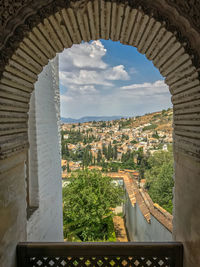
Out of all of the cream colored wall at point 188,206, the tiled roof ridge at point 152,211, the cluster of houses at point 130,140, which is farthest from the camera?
the cluster of houses at point 130,140

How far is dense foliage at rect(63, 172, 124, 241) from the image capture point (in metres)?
8.62

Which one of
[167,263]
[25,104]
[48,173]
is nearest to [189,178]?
[167,263]

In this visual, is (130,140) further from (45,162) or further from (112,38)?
(112,38)

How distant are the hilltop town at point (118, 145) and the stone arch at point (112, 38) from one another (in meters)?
19.8

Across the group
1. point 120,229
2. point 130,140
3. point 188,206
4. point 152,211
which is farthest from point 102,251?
point 130,140

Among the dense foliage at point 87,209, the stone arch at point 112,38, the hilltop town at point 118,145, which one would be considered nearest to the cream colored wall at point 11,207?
the stone arch at point 112,38

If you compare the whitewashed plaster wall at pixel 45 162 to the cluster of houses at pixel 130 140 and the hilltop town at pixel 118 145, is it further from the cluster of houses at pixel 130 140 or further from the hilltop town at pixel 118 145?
the cluster of houses at pixel 130 140

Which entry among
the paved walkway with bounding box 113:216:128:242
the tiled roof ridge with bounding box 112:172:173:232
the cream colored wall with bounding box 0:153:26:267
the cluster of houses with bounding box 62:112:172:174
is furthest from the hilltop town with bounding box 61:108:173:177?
the cream colored wall with bounding box 0:153:26:267

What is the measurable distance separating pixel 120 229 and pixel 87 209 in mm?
3534

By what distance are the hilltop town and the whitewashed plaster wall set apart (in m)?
16.8

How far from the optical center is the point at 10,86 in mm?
1728

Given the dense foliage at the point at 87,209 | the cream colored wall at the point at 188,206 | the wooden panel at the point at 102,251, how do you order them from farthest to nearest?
the dense foliage at the point at 87,209, the wooden panel at the point at 102,251, the cream colored wall at the point at 188,206

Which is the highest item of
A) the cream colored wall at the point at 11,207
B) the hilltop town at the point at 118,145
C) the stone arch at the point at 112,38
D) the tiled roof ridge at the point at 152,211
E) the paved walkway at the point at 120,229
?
the stone arch at the point at 112,38

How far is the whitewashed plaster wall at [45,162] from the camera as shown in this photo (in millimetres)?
3480
